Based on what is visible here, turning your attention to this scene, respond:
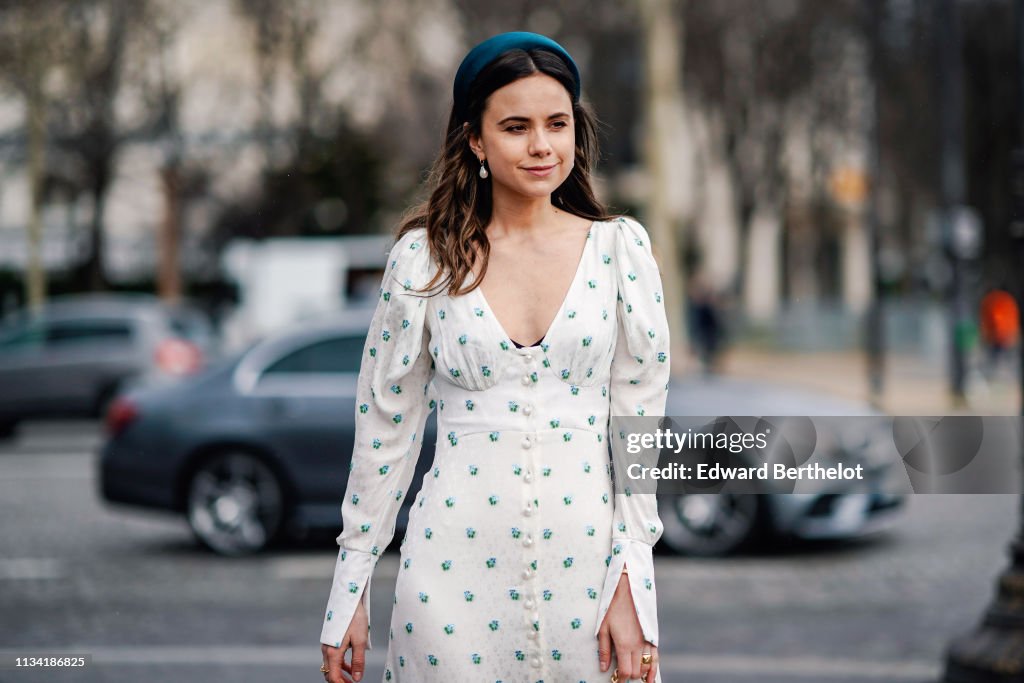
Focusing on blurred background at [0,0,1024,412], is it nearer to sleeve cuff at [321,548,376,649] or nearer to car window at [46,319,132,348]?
car window at [46,319,132,348]

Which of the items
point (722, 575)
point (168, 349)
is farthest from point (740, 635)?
point (168, 349)

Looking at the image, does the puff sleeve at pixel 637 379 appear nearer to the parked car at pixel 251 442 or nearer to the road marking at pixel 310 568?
the road marking at pixel 310 568

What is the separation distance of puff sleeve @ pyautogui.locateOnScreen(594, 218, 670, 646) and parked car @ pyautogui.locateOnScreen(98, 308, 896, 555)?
21.1 feet

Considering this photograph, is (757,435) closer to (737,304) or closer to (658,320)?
(658,320)

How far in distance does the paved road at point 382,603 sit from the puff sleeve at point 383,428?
348cm

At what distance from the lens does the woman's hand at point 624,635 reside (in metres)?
2.43

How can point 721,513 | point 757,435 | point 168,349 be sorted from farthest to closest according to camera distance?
point 168,349 → point 721,513 → point 757,435

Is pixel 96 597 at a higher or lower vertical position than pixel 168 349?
lower

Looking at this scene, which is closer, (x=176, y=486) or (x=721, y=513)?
(x=721, y=513)

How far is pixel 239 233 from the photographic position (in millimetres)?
39656

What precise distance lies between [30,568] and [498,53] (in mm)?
7371

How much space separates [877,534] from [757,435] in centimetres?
624

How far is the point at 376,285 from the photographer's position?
2594 centimetres

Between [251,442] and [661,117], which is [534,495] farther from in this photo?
[661,117]
